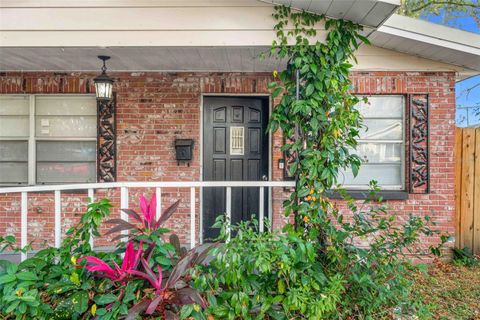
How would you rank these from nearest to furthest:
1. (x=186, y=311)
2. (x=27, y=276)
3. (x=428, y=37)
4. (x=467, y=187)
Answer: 1. (x=186, y=311)
2. (x=27, y=276)
3. (x=428, y=37)
4. (x=467, y=187)

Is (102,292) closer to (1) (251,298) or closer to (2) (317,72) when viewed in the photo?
(1) (251,298)

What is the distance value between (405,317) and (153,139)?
3.51m

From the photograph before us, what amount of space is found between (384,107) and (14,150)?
16.9ft

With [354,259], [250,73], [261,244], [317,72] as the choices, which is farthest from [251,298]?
[250,73]

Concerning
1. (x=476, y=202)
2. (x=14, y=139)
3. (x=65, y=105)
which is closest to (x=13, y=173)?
(x=14, y=139)

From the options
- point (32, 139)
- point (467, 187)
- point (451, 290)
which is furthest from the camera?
point (467, 187)

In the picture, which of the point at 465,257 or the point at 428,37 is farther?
the point at 465,257

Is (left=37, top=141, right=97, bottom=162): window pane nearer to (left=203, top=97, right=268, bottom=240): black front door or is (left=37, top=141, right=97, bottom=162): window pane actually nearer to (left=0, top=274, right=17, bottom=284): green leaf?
(left=203, top=97, right=268, bottom=240): black front door

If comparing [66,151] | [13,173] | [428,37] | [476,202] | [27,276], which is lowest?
[27,276]

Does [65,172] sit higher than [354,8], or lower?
lower

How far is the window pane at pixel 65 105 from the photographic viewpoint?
4.69 m

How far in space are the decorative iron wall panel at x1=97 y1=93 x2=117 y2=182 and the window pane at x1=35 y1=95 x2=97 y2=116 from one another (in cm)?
18

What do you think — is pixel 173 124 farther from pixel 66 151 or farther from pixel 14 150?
pixel 14 150

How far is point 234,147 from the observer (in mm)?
4734
